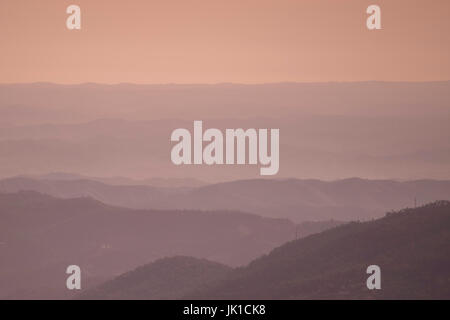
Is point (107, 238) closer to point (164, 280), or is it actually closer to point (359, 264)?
point (164, 280)

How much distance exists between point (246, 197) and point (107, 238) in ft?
226

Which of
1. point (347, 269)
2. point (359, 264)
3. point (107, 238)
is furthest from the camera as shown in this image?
point (107, 238)

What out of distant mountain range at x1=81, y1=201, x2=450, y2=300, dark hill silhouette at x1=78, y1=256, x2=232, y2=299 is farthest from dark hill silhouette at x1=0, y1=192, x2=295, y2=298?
distant mountain range at x1=81, y1=201, x2=450, y2=300

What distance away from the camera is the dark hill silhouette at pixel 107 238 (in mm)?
110375

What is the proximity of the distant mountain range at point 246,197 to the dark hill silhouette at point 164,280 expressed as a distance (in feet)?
307

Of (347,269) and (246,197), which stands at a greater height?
(246,197)

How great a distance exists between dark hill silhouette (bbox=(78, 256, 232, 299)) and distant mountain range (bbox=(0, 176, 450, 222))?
307 feet

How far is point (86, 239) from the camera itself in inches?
4683

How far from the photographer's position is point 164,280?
71438 millimetres

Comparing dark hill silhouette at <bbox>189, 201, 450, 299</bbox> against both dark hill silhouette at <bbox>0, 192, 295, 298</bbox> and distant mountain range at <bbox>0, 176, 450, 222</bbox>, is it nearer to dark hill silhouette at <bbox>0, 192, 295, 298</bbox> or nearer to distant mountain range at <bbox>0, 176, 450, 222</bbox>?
dark hill silhouette at <bbox>0, 192, 295, 298</bbox>

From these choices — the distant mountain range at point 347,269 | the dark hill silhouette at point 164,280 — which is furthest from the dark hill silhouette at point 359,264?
the dark hill silhouette at point 164,280

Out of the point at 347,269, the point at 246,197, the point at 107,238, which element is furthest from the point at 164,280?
the point at 246,197
